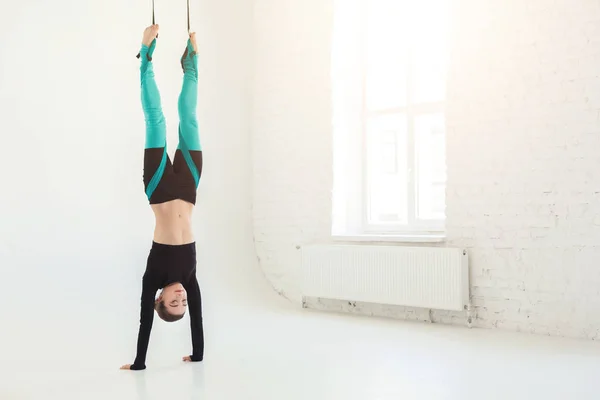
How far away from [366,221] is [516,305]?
1.60 metres

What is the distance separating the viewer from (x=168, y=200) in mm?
3469

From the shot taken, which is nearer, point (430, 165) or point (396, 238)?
point (396, 238)

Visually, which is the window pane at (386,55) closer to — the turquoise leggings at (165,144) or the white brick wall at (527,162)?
the white brick wall at (527,162)

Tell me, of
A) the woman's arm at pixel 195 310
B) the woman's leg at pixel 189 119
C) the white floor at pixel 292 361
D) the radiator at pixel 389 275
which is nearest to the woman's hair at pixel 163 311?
the woman's arm at pixel 195 310

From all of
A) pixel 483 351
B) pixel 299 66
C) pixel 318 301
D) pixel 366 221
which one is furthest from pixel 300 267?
pixel 483 351

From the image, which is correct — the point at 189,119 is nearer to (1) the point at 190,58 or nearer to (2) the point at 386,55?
(1) the point at 190,58

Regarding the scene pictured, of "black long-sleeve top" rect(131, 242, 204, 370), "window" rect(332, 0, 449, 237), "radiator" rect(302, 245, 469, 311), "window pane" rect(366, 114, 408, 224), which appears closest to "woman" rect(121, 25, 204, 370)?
"black long-sleeve top" rect(131, 242, 204, 370)

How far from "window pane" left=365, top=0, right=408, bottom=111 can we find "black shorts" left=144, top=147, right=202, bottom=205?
268 centimetres

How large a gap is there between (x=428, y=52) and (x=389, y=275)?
186cm

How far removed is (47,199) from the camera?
462 cm

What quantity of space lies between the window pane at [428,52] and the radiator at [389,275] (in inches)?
52.2

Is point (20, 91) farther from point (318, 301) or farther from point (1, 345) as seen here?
point (318, 301)

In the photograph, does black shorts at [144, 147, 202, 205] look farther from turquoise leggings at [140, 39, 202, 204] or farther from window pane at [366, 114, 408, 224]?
window pane at [366, 114, 408, 224]

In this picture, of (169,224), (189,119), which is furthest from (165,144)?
(169,224)
